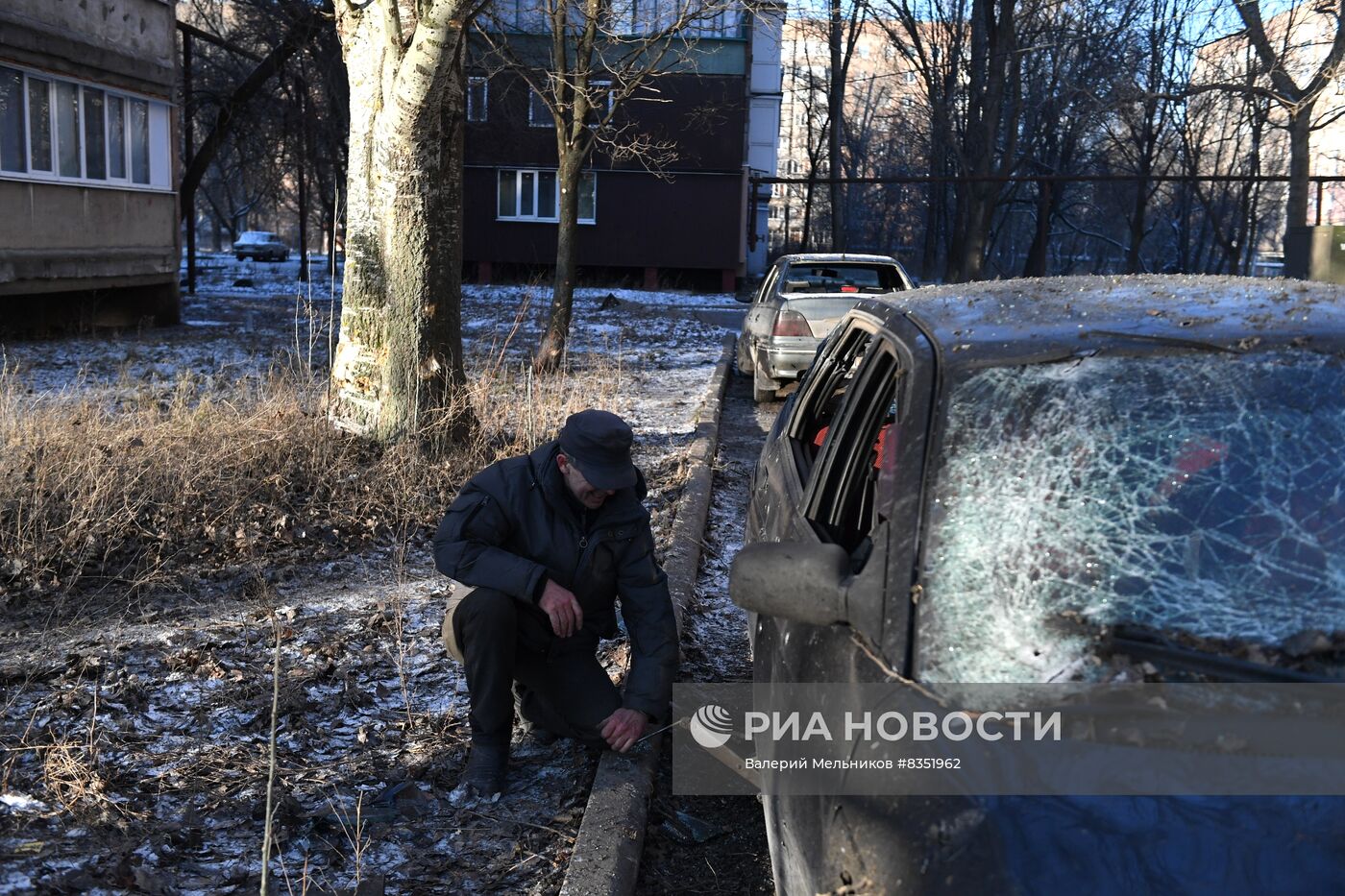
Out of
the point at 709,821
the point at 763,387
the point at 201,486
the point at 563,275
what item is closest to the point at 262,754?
the point at 709,821

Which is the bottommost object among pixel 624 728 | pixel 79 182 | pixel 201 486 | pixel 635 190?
pixel 624 728

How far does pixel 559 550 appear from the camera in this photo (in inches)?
147

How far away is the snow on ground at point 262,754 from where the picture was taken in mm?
3266

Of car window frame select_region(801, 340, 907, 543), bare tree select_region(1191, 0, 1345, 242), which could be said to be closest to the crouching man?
car window frame select_region(801, 340, 907, 543)

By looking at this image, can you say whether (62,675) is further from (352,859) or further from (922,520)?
(922,520)

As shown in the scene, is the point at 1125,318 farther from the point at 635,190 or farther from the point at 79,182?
the point at 635,190

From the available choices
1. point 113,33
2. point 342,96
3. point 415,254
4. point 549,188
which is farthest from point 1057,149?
point 415,254

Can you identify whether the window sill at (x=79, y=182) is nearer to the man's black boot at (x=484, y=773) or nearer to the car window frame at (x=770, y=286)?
the car window frame at (x=770, y=286)

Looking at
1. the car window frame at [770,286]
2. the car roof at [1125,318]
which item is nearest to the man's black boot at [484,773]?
the car roof at [1125,318]

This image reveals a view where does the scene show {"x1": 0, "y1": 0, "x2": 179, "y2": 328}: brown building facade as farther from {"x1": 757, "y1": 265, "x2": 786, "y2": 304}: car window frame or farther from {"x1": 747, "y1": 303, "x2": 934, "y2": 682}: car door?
{"x1": 747, "y1": 303, "x2": 934, "y2": 682}: car door

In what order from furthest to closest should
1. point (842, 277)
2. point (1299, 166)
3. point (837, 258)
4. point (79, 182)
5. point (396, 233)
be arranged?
point (1299, 166), point (79, 182), point (842, 277), point (837, 258), point (396, 233)

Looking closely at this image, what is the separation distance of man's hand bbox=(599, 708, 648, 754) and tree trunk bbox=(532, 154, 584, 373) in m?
8.82

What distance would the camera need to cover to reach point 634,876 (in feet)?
10.8

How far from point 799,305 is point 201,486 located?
6409 millimetres
